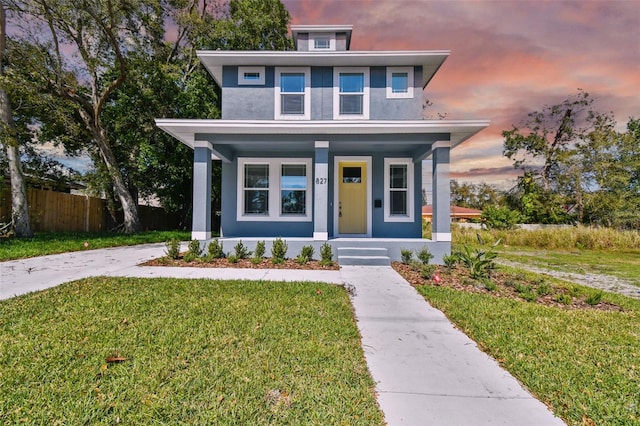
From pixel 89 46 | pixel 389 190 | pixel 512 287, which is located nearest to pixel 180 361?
pixel 512 287

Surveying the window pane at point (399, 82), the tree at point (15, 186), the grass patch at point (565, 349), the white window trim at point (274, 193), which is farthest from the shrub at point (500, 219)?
the tree at point (15, 186)

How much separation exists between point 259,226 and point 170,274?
3942mm

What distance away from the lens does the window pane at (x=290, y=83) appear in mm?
9547

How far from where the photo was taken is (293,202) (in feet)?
32.6

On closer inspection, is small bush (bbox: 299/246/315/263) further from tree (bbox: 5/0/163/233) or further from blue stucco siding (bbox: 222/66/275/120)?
tree (bbox: 5/0/163/233)

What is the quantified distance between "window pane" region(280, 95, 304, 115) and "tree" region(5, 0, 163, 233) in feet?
28.3

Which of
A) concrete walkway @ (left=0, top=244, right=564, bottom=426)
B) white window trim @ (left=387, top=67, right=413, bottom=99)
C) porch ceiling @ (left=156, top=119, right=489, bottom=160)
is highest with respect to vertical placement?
white window trim @ (left=387, top=67, right=413, bottom=99)

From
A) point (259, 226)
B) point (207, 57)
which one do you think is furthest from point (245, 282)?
point (207, 57)

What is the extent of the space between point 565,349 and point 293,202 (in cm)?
788

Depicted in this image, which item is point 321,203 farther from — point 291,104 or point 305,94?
point 305,94

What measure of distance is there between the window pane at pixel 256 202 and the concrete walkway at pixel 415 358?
3941mm

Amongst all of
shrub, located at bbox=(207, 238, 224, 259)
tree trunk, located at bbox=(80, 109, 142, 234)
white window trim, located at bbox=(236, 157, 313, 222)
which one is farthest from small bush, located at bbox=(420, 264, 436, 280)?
tree trunk, located at bbox=(80, 109, 142, 234)

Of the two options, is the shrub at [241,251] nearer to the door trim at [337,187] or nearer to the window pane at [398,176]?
the door trim at [337,187]

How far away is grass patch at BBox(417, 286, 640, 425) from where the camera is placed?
222cm
